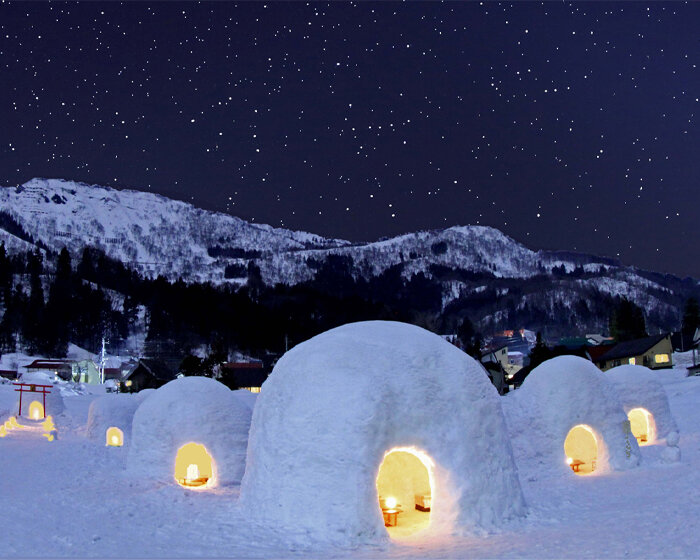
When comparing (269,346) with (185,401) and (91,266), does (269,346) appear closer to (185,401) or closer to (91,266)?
(91,266)

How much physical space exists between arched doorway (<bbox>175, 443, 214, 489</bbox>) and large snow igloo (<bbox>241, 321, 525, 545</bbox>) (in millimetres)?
6433

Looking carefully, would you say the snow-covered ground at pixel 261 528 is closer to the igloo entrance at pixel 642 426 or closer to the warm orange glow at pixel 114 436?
the igloo entrance at pixel 642 426

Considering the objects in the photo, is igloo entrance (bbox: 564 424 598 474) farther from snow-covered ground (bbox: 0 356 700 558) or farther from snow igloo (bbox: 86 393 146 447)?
snow igloo (bbox: 86 393 146 447)

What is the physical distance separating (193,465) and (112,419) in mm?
12627

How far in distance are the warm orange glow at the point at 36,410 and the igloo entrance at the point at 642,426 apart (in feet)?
101

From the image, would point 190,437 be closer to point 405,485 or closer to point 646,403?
point 405,485

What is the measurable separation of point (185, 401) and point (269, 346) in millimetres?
69479

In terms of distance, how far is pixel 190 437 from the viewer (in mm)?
17969

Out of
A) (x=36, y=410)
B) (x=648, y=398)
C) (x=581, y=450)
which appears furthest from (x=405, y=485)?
(x=36, y=410)

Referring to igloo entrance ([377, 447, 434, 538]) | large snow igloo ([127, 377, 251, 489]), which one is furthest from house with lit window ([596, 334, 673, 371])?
large snow igloo ([127, 377, 251, 489])

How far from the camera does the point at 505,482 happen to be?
39.6 ft

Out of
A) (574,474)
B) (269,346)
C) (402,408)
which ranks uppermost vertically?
(269,346)

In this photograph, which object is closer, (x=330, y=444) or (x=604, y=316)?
(x=330, y=444)

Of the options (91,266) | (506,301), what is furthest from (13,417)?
(506,301)
